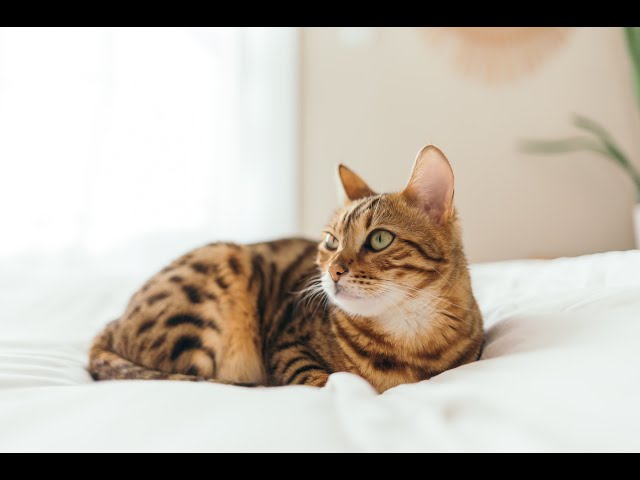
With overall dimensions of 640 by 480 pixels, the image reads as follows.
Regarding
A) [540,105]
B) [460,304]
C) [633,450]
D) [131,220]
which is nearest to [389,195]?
[460,304]

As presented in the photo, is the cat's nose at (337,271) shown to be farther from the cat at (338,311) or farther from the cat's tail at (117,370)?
the cat's tail at (117,370)

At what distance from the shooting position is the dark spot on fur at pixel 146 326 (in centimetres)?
118

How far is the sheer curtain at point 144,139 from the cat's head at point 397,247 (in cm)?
178

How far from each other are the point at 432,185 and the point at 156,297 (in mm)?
748

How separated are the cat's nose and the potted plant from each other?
7.07ft

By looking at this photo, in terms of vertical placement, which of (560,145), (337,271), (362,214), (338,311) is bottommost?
(338,311)

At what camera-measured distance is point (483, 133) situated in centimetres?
295

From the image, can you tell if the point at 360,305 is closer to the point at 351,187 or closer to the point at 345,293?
the point at 345,293

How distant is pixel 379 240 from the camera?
3.55 ft

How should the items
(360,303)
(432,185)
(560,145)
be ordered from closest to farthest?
(360,303) < (432,185) < (560,145)

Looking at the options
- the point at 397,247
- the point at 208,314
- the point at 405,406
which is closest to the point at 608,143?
the point at 397,247

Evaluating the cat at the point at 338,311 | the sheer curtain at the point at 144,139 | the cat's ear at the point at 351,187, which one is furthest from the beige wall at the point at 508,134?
the cat at the point at 338,311

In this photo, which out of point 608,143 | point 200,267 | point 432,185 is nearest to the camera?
point 432,185
